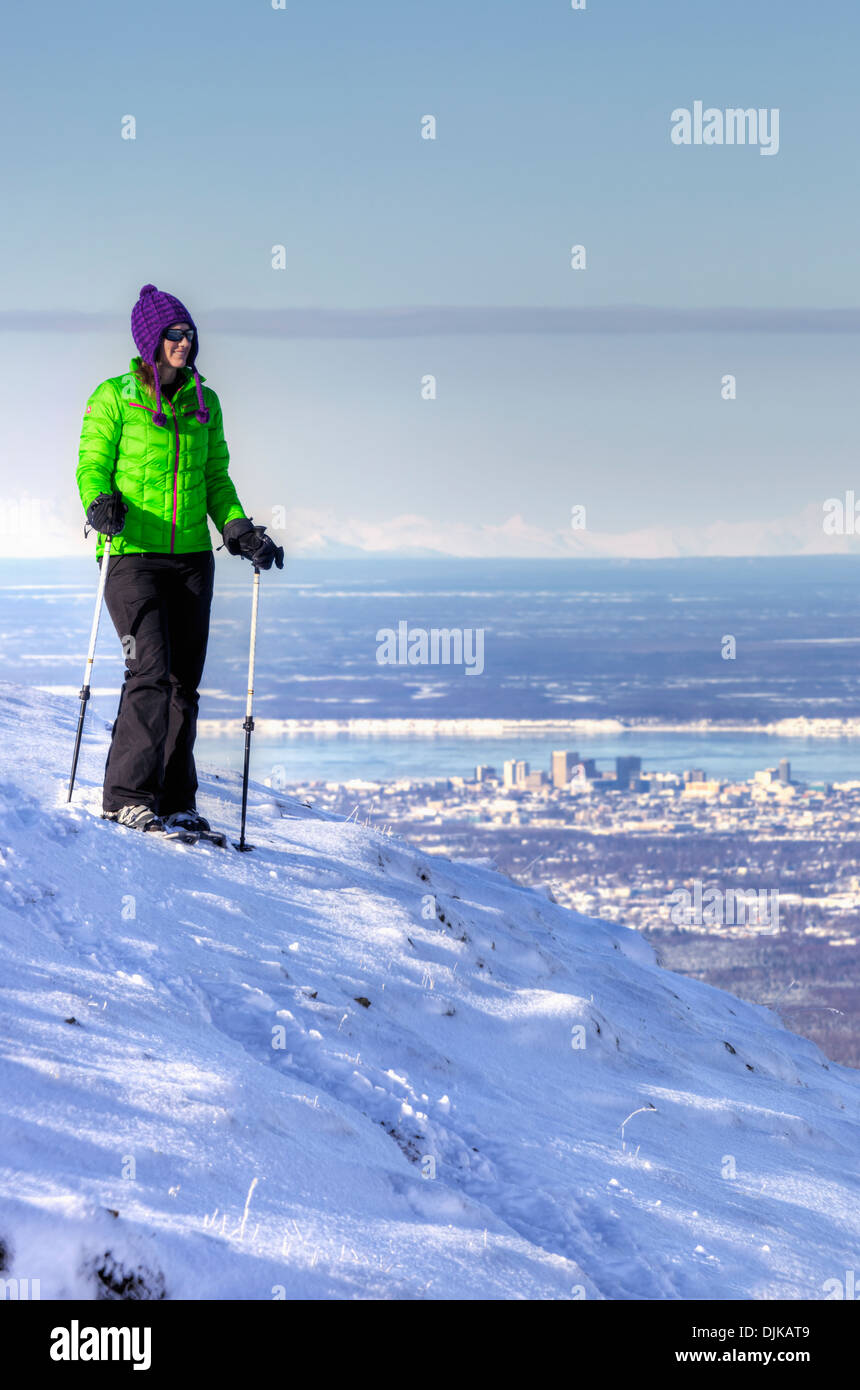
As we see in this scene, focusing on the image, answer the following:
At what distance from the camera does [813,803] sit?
15988 centimetres

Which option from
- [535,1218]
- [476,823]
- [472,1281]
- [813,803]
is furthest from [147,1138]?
[813,803]

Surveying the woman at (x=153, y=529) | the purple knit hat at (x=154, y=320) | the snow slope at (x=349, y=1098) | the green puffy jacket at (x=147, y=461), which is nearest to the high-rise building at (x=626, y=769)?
the snow slope at (x=349, y=1098)

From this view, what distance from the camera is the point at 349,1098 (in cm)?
603

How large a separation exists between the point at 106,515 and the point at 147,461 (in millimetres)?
539

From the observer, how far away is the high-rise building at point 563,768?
165 metres

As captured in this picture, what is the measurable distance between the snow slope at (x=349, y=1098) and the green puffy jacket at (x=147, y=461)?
1883 millimetres

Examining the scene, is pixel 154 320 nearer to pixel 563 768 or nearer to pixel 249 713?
pixel 249 713

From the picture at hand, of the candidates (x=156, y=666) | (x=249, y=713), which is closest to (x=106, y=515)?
(x=156, y=666)

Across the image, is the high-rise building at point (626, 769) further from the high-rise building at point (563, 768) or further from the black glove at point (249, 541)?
the black glove at point (249, 541)

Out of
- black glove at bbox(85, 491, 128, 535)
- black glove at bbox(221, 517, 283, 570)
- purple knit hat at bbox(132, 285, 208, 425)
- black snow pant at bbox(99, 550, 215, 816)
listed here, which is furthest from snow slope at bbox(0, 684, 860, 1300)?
purple knit hat at bbox(132, 285, 208, 425)

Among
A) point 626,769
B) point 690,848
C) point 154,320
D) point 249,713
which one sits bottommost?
point 690,848

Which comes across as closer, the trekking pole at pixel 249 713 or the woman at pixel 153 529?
the woman at pixel 153 529

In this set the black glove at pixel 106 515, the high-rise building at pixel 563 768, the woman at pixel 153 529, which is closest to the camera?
the black glove at pixel 106 515
